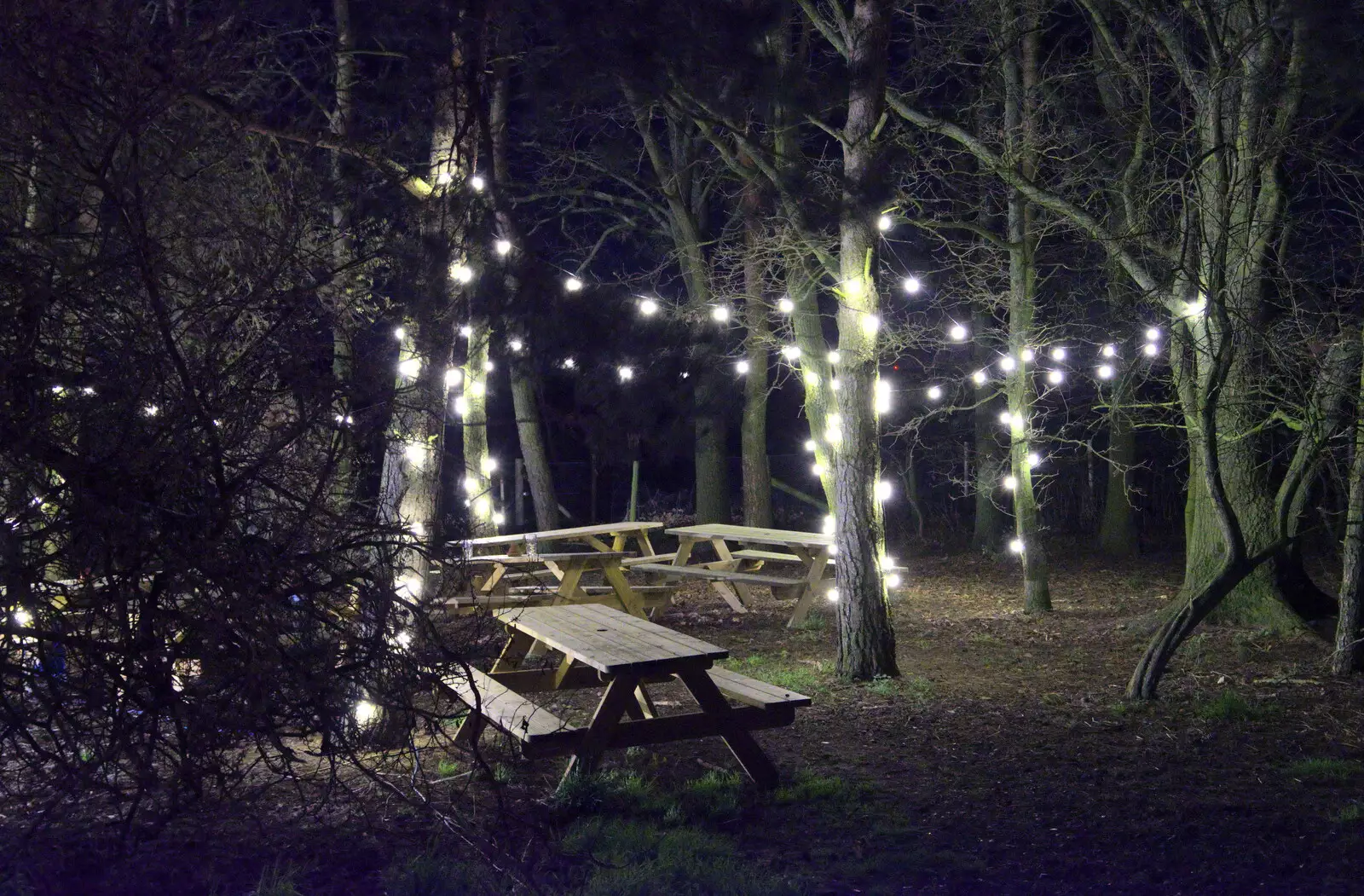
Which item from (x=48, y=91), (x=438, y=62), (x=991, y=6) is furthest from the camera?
(x=991, y=6)

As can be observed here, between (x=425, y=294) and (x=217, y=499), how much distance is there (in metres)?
1.15

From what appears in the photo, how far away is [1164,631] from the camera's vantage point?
712cm

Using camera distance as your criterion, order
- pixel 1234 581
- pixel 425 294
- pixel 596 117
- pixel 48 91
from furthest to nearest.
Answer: pixel 596 117
pixel 1234 581
pixel 425 294
pixel 48 91

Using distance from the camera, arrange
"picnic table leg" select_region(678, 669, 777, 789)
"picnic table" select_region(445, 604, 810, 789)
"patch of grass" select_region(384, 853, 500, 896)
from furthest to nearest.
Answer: "picnic table leg" select_region(678, 669, 777, 789) < "picnic table" select_region(445, 604, 810, 789) < "patch of grass" select_region(384, 853, 500, 896)

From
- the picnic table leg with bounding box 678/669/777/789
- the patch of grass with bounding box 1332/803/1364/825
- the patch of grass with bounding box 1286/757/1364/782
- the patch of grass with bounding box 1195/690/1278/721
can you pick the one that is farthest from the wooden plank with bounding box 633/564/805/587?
the patch of grass with bounding box 1332/803/1364/825

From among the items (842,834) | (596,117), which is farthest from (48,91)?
(596,117)

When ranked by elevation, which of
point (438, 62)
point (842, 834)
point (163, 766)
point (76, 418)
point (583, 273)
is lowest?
point (842, 834)

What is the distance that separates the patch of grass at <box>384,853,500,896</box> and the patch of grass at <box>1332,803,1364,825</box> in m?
3.49

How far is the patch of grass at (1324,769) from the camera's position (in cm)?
553

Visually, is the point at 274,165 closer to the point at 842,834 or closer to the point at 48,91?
the point at 48,91

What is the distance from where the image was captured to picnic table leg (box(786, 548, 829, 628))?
10.1 meters

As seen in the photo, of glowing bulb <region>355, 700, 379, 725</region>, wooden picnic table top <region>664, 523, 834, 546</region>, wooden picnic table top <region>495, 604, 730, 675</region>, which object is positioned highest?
wooden picnic table top <region>664, 523, 834, 546</region>

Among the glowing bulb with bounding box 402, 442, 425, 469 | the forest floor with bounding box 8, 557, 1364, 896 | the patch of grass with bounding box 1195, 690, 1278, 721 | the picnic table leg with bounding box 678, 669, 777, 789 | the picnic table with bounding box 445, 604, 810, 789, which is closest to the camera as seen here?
the forest floor with bounding box 8, 557, 1364, 896

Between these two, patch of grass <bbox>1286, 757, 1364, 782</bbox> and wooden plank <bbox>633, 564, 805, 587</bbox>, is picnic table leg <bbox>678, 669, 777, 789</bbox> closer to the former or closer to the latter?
patch of grass <bbox>1286, 757, 1364, 782</bbox>
